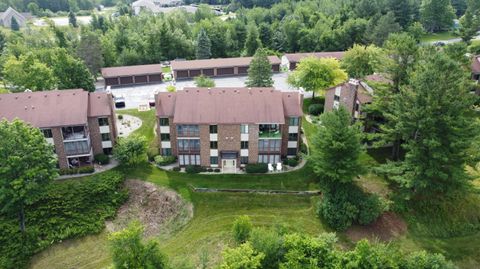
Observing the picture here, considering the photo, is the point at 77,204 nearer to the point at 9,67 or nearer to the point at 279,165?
the point at 279,165

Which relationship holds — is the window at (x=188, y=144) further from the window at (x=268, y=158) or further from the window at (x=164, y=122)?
the window at (x=268, y=158)

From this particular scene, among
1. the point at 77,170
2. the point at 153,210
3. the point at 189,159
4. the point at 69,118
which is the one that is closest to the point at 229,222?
the point at 153,210

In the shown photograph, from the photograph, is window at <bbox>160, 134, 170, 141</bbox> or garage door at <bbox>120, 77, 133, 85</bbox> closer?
window at <bbox>160, 134, 170, 141</bbox>

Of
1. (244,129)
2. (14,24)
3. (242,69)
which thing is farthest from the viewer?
(14,24)

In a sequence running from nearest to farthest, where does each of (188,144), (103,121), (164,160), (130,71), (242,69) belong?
1. (188,144)
2. (164,160)
3. (103,121)
4. (130,71)
5. (242,69)

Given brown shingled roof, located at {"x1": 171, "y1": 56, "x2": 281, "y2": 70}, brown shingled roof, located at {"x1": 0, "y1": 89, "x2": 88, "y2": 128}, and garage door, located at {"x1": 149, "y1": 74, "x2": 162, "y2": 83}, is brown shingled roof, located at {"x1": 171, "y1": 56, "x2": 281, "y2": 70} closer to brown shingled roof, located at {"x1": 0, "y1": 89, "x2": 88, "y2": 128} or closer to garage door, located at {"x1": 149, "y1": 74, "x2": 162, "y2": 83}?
garage door, located at {"x1": 149, "y1": 74, "x2": 162, "y2": 83}

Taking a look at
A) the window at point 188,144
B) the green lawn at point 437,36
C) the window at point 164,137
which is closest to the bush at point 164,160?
the window at point 164,137

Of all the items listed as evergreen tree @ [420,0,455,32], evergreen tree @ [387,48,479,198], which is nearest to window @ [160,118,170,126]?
evergreen tree @ [387,48,479,198]

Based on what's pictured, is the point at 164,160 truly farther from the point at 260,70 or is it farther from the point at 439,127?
the point at 439,127
